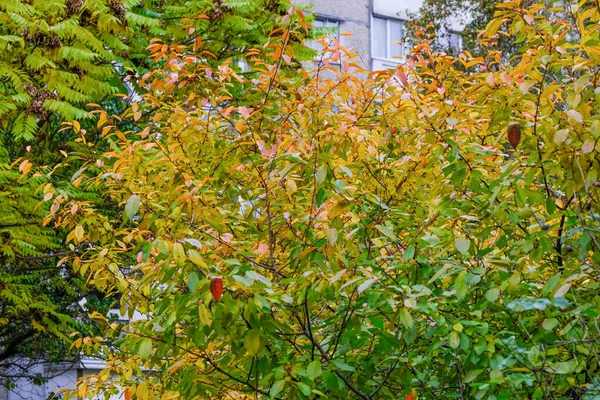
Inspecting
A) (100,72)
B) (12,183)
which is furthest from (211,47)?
(12,183)

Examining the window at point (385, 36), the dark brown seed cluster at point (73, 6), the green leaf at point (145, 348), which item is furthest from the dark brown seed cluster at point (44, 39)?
the window at point (385, 36)

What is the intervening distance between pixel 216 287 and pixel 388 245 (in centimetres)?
174

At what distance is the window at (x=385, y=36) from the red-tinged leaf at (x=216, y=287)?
65.8 ft

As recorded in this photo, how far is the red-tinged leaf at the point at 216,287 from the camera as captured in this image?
3942 millimetres

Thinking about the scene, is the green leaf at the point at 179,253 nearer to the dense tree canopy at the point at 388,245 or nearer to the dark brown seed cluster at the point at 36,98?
the dense tree canopy at the point at 388,245

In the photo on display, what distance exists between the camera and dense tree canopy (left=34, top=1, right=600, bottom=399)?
169 inches

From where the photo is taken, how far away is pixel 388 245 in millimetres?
5414

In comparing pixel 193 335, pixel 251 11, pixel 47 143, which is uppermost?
pixel 251 11

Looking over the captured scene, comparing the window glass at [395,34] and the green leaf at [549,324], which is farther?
the window glass at [395,34]

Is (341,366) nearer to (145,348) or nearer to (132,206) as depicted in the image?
(145,348)

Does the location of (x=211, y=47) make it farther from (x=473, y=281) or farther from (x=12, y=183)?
(x=473, y=281)

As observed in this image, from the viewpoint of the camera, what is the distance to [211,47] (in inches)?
438

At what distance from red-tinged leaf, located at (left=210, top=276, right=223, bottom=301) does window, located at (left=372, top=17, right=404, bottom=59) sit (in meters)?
20.1

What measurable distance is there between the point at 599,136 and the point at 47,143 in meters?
8.86
